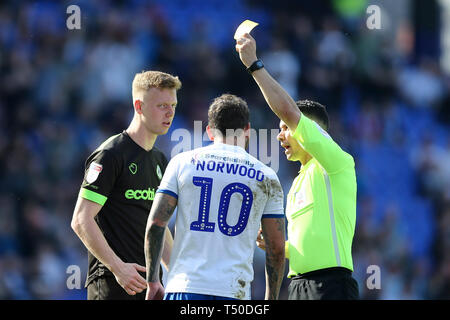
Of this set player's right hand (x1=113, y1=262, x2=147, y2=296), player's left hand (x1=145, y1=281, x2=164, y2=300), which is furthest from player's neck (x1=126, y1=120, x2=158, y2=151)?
player's left hand (x1=145, y1=281, x2=164, y2=300)

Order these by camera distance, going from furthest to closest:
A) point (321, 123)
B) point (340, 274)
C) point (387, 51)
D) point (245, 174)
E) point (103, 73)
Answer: point (387, 51) → point (103, 73) → point (321, 123) → point (340, 274) → point (245, 174)

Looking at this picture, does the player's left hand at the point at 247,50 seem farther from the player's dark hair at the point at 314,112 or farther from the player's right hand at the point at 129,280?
the player's right hand at the point at 129,280

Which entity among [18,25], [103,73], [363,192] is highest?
[18,25]

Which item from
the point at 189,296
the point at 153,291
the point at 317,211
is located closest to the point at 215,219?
the point at 189,296

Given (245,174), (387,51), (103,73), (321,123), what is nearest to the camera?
(245,174)

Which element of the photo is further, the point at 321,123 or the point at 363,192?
the point at 363,192

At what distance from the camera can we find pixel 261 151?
10945mm

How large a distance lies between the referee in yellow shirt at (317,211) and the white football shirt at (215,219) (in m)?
0.52

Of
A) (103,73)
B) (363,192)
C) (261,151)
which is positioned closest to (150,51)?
(103,73)

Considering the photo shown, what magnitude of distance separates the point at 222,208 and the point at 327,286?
989mm

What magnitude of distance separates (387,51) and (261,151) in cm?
565

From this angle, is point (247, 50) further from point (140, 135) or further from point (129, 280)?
point (129, 280)

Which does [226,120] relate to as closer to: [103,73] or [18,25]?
[103,73]

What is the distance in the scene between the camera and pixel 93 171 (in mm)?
5797
